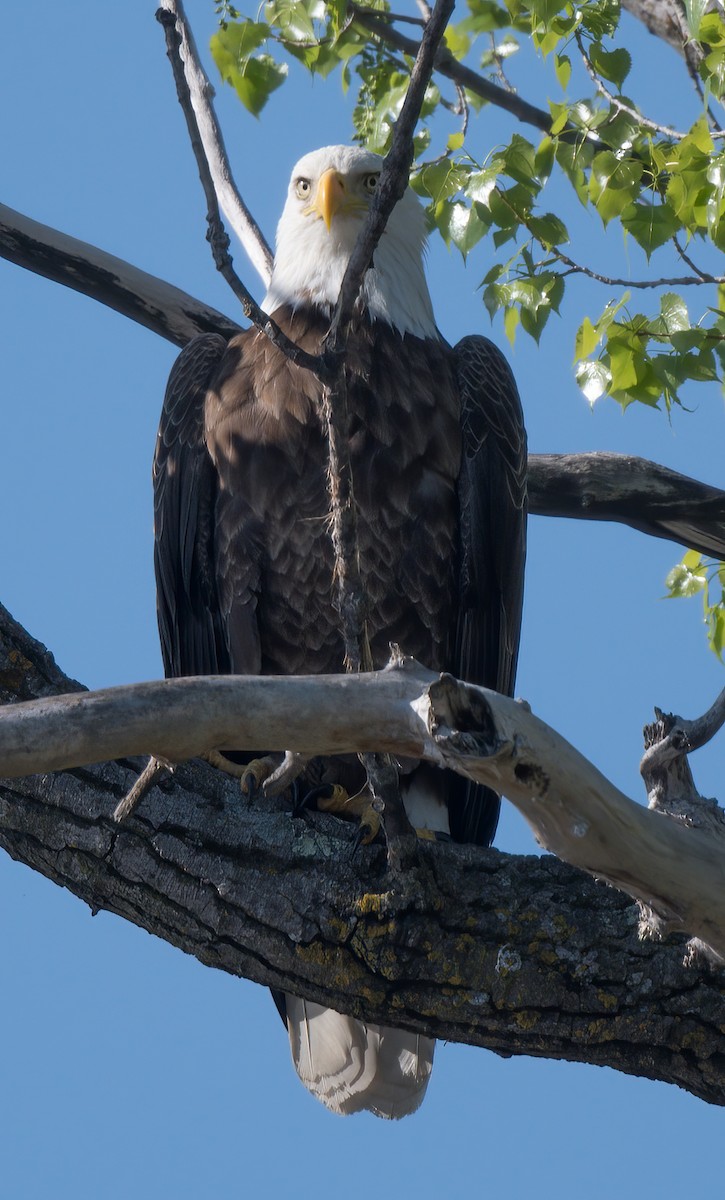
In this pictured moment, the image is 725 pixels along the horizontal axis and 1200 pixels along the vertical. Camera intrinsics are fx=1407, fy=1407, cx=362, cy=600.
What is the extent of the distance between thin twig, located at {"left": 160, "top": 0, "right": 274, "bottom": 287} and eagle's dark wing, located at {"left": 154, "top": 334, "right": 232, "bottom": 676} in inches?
27.7

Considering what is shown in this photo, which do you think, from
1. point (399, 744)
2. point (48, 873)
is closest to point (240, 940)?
point (48, 873)

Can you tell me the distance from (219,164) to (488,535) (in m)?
1.56

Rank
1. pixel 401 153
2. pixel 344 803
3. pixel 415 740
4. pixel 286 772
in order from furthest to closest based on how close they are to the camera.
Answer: pixel 344 803
pixel 286 772
pixel 401 153
pixel 415 740

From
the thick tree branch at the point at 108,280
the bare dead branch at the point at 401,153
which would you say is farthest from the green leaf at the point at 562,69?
the bare dead branch at the point at 401,153

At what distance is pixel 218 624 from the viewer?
378 cm

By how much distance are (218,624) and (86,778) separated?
3.56 feet

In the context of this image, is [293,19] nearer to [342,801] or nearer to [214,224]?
[342,801]

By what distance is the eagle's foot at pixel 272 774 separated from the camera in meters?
2.23

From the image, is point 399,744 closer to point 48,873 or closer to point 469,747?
point 469,747

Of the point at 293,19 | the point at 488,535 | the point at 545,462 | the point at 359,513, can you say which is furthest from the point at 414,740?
the point at 293,19

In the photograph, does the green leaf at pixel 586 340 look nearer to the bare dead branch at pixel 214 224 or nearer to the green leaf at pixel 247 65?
the green leaf at pixel 247 65

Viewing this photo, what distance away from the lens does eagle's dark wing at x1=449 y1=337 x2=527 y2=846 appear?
3.66 m

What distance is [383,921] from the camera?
265cm

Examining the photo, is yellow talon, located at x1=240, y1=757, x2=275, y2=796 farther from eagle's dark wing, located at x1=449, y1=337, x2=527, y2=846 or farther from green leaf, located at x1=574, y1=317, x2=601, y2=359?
green leaf, located at x1=574, y1=317, x2=601, y2=359
